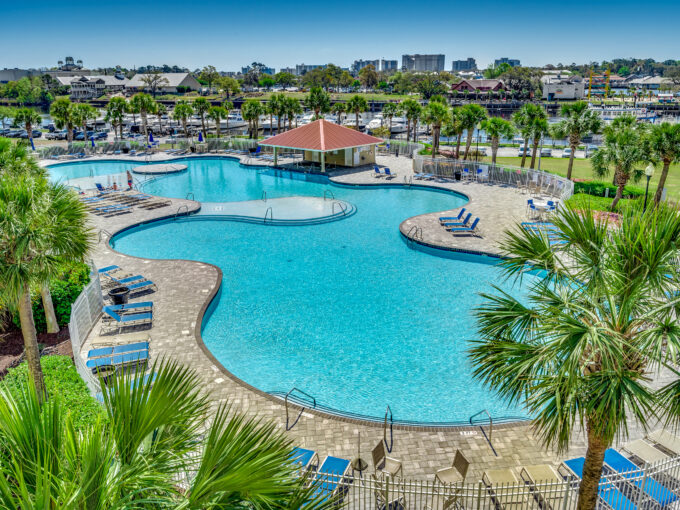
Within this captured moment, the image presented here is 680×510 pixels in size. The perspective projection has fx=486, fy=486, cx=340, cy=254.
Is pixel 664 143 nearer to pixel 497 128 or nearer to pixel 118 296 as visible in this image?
pixel 497 128

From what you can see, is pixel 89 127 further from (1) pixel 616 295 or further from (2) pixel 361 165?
(1) pixel 616 295

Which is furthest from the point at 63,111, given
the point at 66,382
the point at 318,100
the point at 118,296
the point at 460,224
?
the point at 66,382

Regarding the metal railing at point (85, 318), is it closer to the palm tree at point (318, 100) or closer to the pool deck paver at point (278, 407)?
the pool deck paver at point (278, 407)

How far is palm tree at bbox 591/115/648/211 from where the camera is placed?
80.6ft

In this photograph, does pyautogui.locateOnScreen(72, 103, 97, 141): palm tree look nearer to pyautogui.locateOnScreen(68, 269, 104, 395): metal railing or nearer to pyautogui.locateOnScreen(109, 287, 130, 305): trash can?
pyautogui.locateOnScreen(68, 269, 104, 395): metal railing

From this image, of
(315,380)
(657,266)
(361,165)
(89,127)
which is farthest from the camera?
(89,127)

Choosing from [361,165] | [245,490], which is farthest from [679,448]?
[361,165]

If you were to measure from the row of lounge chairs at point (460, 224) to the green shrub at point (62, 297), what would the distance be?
15916 millimetres

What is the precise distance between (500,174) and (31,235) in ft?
97.0

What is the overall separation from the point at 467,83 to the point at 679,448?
453ft

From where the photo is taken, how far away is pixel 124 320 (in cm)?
1513

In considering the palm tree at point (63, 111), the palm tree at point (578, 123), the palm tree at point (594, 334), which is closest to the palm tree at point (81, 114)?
the palm tree at point (63, 111)

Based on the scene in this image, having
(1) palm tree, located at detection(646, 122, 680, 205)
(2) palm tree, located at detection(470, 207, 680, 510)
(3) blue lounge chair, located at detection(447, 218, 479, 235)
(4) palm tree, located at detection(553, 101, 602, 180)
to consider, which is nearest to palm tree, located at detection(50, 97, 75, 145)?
(3) blue lounge chair, located at detection(447, 218, 479, 235)

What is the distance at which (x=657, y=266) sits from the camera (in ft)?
20.0
